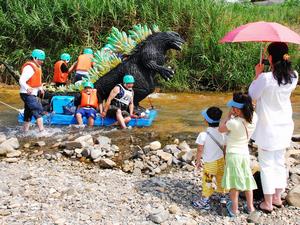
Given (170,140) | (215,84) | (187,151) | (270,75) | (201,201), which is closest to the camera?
(270,75)

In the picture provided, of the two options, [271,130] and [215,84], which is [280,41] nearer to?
[271,130]

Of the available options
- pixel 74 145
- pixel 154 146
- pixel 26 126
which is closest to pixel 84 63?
pixel 26 126

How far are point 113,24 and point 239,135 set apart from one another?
9.97 metres

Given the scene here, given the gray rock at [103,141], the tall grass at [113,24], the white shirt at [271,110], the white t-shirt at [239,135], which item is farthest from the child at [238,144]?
the tall grass at [113,24]

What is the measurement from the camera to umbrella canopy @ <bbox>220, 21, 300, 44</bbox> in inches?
184

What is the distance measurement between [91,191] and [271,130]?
200 cm

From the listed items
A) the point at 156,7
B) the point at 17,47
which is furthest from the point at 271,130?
the point at 17,47

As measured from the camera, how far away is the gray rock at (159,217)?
176 inches

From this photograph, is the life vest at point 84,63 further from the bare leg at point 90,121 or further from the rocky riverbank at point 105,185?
the rocky riverbank at point 105,185

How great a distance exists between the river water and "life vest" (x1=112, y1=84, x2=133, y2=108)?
0.52 metres

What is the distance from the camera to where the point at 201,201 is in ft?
16.1

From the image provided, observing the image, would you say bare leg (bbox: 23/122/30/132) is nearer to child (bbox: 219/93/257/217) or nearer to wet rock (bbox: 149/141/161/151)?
wet rock (bbox: 149/141/161/151)

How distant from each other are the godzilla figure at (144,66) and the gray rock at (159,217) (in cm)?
458

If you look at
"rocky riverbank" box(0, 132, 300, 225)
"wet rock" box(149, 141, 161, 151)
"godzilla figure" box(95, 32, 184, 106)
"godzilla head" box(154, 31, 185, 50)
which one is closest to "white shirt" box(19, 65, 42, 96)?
"rocky riverbank" box(0, 132, 300, 225)
